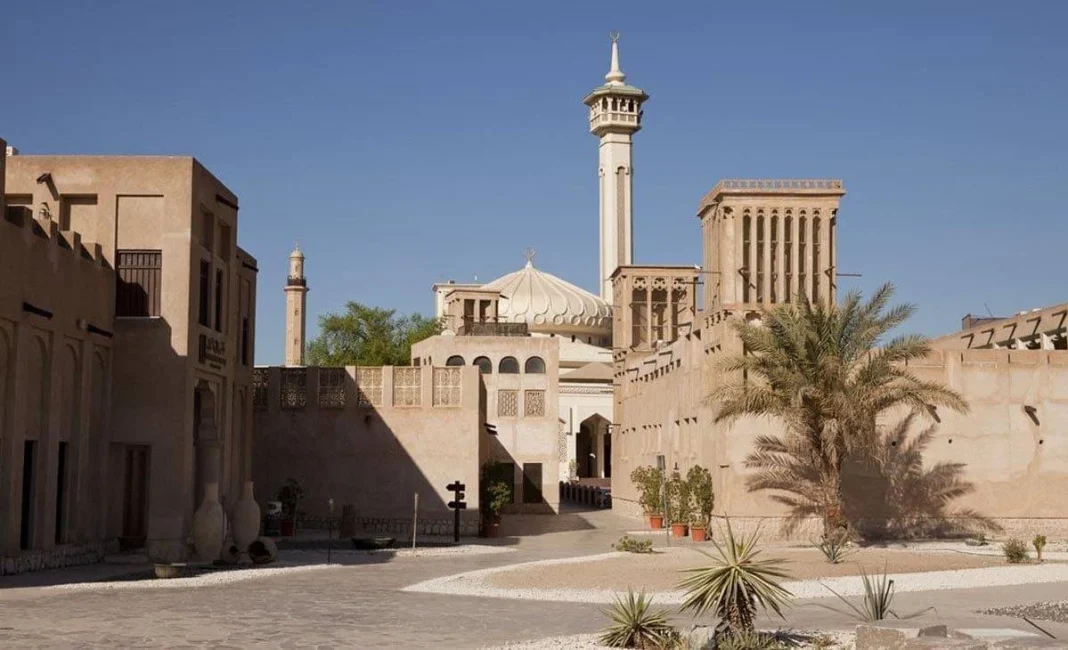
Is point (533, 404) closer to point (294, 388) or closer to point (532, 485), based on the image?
point (532, 485)

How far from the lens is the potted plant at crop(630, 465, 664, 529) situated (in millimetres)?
44938

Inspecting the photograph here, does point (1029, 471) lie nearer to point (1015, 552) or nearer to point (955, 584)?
point (1015, 552)

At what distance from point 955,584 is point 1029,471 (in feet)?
47.9

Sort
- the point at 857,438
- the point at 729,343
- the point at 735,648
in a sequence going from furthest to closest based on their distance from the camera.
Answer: the point at 729,343 → the point at 857,438 → the point at 735,648

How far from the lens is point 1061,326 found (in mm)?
46094

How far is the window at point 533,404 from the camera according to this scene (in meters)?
52.1

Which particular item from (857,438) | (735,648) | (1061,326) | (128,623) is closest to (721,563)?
(735,648)

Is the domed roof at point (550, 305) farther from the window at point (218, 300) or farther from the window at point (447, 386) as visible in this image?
the window at point (218, 300)

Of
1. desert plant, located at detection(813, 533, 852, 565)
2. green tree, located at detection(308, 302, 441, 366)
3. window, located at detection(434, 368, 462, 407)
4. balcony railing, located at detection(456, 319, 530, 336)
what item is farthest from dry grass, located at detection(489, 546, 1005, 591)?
green tree, located at detection(308, 302, 441, 366)

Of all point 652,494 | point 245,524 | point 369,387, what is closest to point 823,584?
point 245,524

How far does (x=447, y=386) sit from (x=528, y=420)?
415 inches

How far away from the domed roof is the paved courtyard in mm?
68529

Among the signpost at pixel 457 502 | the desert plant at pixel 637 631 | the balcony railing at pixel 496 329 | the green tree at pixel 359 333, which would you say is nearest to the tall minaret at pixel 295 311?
the green tree at pixel 359 333

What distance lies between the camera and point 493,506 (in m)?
41.2
